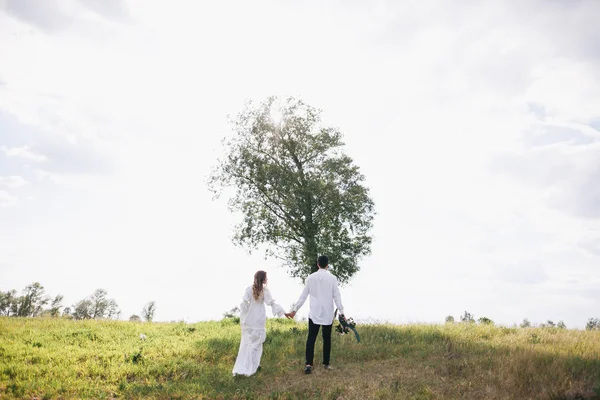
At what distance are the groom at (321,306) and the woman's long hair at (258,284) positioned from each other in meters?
1.18

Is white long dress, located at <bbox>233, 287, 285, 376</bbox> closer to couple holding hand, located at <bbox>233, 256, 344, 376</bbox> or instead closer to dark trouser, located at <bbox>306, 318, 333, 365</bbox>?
couple holding hand, located at <bbox>233, 256, 344, 376</bbox>

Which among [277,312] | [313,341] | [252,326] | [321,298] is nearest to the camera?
[313,341]

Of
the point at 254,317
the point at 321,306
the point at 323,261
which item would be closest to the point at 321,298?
the point at 321,306

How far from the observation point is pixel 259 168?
27922 millimetres

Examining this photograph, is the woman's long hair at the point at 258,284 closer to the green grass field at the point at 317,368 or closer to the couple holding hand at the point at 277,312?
the couple holding hand at the point at 277,312

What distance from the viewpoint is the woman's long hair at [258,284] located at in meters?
13.2

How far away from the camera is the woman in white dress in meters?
13.1

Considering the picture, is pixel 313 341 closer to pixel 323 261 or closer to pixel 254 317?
pixel 254 317

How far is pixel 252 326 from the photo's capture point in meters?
13.3

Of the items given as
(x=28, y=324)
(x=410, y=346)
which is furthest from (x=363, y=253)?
(x=28, y=324)

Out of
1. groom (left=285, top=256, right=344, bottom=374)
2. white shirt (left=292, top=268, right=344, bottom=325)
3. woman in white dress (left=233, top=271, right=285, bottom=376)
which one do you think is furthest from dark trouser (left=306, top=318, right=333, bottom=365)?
woman in white dress (left=233, top=271, right=285, bottom=376)

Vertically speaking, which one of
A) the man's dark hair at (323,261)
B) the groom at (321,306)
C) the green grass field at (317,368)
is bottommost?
the green grass field at (317,368)

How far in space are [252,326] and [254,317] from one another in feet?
0.99

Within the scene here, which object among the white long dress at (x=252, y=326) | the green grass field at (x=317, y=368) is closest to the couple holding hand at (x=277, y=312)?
the white long dress at (x=252, y=326)
